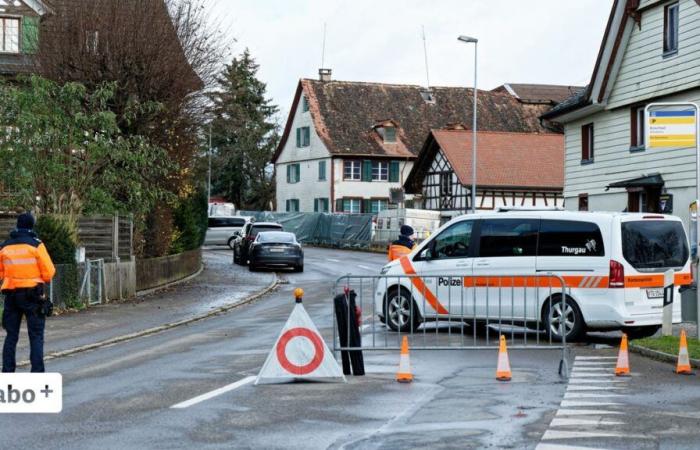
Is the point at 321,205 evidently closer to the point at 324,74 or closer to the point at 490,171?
the point at 324,74

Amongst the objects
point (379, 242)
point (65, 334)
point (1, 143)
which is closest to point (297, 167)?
point (379, 242)

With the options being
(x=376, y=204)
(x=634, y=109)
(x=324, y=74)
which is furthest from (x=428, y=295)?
(x=324, y=74)

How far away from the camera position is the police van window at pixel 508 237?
720 inches

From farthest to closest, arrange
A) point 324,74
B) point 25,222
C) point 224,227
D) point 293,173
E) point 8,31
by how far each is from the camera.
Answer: point 293,173 < point 324,74 < point 224,227 < point 8,31 < point 25,222

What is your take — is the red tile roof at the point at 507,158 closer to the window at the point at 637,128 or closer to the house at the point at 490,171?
the house at the point at 490,171

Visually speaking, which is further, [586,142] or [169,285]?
[586,142]

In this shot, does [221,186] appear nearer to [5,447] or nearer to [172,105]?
[172,105]

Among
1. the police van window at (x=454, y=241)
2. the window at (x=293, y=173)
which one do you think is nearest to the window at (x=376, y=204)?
the window at (x=293, y=173)

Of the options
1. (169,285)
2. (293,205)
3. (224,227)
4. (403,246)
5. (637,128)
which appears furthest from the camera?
(293,205)

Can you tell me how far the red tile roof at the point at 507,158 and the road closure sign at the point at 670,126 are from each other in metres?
46.2

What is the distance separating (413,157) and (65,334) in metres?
60.0

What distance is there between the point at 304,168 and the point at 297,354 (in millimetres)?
69836

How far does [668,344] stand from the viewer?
54.1 feet

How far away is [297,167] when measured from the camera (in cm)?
8388
